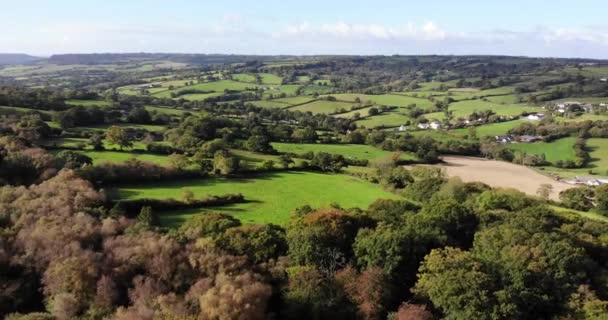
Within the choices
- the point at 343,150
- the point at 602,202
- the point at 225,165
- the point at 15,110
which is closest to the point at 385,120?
the point at 343,150

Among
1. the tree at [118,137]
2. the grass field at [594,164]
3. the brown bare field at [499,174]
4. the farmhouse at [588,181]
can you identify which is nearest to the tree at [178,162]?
the tree at [118,137]

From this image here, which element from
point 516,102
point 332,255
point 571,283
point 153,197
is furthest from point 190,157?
point 516,102

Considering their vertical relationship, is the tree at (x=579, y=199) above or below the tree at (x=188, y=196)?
below

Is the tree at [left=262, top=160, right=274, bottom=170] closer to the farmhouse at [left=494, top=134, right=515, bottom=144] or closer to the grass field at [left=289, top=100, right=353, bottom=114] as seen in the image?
the farmhouse at [left=494, top=134, right=515, bottom=144]

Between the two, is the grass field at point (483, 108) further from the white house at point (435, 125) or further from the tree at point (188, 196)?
the tree at point (188, 196)

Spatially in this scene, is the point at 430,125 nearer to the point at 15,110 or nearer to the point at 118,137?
the point at 118,137

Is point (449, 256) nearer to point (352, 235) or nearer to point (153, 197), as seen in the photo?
point (352, 235)
